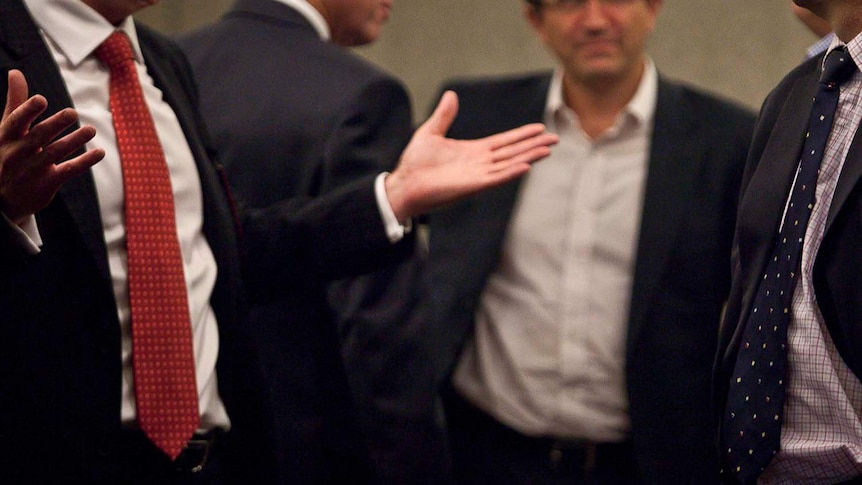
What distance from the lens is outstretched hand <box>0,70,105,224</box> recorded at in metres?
1.37

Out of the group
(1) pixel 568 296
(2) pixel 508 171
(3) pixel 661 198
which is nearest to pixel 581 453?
(1) pixel 568 296

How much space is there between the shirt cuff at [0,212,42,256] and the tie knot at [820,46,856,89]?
3.50 feet

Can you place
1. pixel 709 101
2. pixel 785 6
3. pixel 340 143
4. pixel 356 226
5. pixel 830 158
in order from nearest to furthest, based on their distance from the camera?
1. pixel 830 158
2. pixel 356 226
3. pixel 340 143
4. pixel 709 101
5. pixel 785 6

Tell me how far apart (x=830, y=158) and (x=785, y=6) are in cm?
279

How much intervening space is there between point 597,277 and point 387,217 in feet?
2.34

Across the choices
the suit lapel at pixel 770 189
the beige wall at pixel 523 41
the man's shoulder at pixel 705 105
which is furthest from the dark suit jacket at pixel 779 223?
the beige wall at pixel 523 41

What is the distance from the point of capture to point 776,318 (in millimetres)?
1556

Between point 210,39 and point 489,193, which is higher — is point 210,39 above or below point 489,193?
above

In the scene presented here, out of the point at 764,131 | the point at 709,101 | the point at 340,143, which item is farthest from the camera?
the point at 709,101

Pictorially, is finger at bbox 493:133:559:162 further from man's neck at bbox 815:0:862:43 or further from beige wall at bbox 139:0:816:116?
beige wall at bbox 139:0:816:116

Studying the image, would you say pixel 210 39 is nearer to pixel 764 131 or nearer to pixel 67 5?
pixel 67 5

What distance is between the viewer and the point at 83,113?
1733 millimetres

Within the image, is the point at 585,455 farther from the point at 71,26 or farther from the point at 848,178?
the point at 71,26

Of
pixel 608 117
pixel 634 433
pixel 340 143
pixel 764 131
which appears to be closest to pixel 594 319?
Result: pixel 634 433
